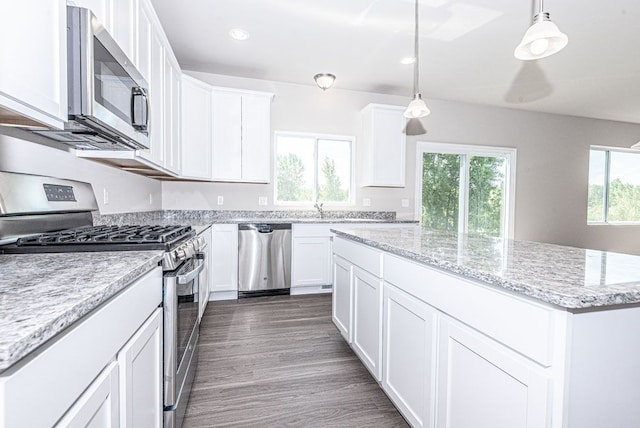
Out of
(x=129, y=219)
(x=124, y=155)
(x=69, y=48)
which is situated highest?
(x=69, y=48)

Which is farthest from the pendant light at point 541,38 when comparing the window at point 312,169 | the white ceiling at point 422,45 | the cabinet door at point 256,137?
the window at point 312,169

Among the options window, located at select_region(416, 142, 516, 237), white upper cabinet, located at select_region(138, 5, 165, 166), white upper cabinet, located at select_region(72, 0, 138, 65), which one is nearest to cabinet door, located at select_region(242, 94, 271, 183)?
white upper cabinet, located at select_region(138, 5, 165, 166)

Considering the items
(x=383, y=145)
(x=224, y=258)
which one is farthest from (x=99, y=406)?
(x=383, y=145)

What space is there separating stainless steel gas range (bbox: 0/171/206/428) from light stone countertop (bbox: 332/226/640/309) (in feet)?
3.38

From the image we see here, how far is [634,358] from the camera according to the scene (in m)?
0.85

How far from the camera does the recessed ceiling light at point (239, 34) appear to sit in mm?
2936

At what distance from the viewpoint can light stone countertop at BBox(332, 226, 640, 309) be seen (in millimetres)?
776

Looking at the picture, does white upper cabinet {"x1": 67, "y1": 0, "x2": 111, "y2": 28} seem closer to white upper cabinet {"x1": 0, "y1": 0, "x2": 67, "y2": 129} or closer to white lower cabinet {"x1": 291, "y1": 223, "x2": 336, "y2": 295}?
white upper cabinet {"x1": 0, "y1": 0, "x2": 67, "y2": 129}

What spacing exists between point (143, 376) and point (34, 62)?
1.06 metres

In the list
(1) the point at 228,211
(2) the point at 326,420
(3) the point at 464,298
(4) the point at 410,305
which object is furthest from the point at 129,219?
(3) the point at 464,298

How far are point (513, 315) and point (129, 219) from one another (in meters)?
2.82

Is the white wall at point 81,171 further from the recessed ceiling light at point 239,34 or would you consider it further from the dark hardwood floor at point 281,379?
the recessed ceiling light at point 239,34

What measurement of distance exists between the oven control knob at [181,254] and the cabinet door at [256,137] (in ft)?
8.11

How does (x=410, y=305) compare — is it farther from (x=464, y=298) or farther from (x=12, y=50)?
(x=12, y=50)
